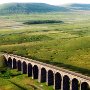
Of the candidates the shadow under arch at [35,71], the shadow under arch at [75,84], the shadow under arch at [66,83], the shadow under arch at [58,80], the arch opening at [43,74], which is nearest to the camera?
the shadow under arch at [75,84]

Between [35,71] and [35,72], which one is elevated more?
[35,71]

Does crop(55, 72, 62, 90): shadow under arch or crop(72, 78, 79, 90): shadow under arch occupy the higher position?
crop(72, 78, 79, 90): shadow under arch

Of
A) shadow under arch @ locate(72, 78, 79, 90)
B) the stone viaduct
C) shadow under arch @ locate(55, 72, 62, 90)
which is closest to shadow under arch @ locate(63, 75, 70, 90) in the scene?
the stone viaduct

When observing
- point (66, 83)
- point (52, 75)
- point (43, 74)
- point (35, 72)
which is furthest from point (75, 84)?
point (35, 72)

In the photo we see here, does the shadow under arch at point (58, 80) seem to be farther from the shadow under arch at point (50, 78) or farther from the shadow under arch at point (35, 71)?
the shadow under arch at point (35, 71)

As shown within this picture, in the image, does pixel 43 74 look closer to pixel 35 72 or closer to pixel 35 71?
pixel 35 72

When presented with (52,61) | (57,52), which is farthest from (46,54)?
(52,61)

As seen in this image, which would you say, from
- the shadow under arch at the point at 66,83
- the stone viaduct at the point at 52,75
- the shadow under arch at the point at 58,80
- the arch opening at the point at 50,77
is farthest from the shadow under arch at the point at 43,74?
the shadow under arch at the point at 66,83

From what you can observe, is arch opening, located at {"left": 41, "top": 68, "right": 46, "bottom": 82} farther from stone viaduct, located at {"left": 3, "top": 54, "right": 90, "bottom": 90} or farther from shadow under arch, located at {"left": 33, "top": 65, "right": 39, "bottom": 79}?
shadow under arch, located at {"left": 33, "top": 65, "right": 39, "bottom": 79}

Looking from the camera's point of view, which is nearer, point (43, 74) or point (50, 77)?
point (50, 77)
